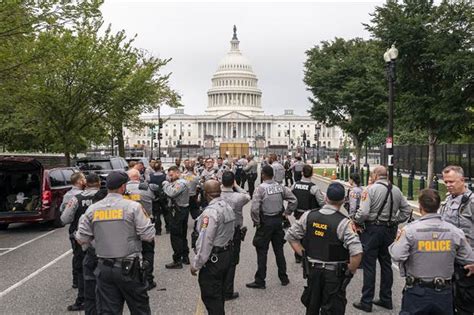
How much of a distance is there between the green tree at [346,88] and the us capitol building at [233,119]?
420ft

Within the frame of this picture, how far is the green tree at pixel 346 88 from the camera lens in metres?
34.0

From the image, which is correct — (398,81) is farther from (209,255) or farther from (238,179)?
(209,255)

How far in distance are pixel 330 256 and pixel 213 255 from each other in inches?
55.4

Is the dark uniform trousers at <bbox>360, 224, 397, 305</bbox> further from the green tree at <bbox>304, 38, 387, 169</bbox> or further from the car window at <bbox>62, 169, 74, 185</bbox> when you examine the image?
the green tree at <bbox>304, 38, 387, 169</bbox>

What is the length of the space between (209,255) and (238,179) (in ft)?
64.1

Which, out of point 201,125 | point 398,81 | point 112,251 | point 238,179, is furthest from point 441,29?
point 201,125

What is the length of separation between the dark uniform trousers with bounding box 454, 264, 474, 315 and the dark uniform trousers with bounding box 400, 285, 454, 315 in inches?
17.8

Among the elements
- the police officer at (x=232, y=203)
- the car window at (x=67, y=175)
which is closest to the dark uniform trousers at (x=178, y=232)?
the police officer at (x=232, y=203)

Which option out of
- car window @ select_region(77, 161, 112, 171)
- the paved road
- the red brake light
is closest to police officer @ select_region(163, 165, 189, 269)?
the paved road

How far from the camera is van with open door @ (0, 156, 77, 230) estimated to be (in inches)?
528

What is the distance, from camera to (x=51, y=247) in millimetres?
11719

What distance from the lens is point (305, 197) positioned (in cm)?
948

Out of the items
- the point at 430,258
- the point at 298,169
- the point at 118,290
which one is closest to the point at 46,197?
the point at 118,290

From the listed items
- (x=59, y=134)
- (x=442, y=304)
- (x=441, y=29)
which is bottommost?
(x=442, y=304)
